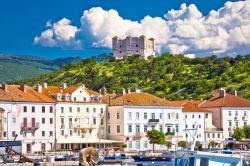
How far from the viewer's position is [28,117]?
9481 cm

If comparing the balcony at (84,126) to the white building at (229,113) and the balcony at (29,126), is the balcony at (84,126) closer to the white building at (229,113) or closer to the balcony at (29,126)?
the balcony at (29,126)

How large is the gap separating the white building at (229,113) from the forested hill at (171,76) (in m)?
20.9

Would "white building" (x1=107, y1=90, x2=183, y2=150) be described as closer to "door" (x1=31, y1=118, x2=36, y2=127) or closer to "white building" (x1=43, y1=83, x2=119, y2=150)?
"white building" (x1=43, y1=83, x2=119, y2=150)

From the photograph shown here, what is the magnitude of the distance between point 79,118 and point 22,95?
10343mm

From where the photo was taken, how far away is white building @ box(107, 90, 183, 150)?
101438 mm

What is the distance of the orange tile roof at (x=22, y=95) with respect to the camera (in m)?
93.2

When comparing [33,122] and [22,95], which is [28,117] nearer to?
[33,122]

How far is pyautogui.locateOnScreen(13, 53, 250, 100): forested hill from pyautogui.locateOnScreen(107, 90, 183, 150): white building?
35.3 meters

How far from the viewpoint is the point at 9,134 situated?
3617 inches

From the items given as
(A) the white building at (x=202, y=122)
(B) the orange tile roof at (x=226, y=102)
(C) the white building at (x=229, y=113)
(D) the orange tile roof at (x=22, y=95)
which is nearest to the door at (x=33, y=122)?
(D) the orange tile roof at (x=22, y=95)

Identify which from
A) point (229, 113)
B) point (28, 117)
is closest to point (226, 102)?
point (229, 113)

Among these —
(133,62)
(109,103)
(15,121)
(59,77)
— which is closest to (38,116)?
(15,121)

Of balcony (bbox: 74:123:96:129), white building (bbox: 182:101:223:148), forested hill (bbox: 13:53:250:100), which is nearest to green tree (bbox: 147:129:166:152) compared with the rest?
Result: balcony (bbox: 74:123:96:129)

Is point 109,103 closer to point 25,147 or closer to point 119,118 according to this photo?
point 119,118
